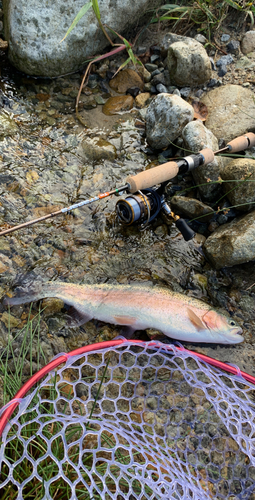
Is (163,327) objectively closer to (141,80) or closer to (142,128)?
(142,128)

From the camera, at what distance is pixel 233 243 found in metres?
3.93

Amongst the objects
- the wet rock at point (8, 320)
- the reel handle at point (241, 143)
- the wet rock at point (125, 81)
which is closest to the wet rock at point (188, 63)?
the wet rock at point (125, 81)

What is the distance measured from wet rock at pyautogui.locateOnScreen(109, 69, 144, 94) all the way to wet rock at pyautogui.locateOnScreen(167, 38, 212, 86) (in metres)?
0.59

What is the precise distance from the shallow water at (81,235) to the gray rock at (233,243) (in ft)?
0.65

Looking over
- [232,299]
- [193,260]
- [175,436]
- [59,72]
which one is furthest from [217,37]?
[175,436]

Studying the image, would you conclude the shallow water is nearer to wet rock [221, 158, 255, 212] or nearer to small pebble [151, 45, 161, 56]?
wet rock [221, 158, 255, 212]

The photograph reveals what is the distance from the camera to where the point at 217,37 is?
6391mm

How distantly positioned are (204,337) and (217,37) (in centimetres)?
571

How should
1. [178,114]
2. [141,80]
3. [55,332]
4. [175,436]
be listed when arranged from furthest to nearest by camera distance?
[141,80]
[178,114]
[55,332]
[175,436]

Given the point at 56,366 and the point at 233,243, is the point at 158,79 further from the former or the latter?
the point at 56,366

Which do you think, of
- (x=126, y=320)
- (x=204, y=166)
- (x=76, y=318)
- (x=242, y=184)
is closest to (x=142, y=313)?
(x=126, y=320)

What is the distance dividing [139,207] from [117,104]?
2751mm

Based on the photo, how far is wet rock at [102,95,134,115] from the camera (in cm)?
575

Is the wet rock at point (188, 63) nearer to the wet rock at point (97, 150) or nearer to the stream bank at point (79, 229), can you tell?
the stream bank at point (79, 229)
